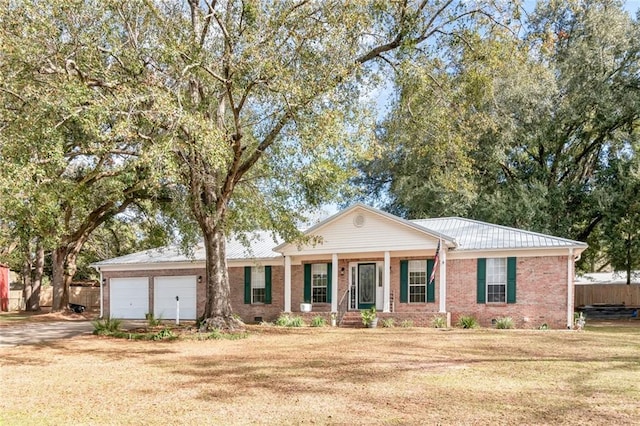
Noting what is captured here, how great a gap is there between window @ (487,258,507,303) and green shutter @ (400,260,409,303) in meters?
2.92

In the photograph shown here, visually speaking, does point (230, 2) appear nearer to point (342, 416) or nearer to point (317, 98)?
point (317, 98)

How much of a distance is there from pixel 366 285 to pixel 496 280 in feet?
16.2

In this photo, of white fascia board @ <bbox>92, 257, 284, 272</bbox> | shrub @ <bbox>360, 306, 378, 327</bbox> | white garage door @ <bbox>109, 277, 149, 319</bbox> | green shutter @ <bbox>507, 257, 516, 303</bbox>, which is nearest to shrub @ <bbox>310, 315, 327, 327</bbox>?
shrub @ <bbox>360, 306, 378, 327</bbox>

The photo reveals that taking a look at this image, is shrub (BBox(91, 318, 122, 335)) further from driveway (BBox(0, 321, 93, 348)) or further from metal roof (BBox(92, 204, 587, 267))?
metal roof (BBox(92, 204, 587, 267))

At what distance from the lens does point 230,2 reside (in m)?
12.2

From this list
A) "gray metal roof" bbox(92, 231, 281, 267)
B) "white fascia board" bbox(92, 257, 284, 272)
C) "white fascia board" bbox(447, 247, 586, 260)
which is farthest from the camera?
"gray metal roof" bbox(92, 231, 281, 267)

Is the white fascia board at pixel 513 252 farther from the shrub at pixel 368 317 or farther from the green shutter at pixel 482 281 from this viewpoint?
the shrub at pixel 368 317

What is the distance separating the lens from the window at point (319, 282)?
21734mm

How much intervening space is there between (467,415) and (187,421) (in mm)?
3225

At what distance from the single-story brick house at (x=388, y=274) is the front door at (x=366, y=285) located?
39 mm

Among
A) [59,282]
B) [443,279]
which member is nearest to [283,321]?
[443,279]

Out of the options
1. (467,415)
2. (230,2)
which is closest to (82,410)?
(467,415)

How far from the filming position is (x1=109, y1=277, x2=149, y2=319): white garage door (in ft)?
81.1

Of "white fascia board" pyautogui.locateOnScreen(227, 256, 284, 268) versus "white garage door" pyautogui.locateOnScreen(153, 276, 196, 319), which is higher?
"white fascia board" pyautogui.locateOnScreen(227, 256, 284, 268)
